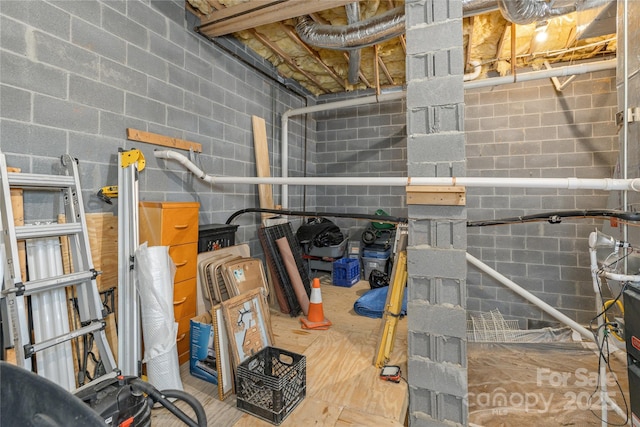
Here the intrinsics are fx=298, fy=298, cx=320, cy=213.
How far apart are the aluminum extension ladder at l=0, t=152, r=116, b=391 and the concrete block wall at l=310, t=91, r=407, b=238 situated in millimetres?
3436

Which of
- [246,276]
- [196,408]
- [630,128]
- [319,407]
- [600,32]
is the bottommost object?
[319,407]

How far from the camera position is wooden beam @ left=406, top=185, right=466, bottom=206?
1.69 metres

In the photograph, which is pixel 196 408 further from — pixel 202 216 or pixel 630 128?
pixel 630 128

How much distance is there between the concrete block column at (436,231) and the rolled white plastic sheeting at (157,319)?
4.75ft

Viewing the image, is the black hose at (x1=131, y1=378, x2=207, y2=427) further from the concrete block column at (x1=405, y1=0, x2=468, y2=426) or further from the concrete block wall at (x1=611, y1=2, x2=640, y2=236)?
the concrete block wall at (x1=611, y1=2, x2=640, y2=236)

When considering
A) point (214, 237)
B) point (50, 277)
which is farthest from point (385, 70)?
point (50, 277)

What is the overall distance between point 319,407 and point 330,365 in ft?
1.39

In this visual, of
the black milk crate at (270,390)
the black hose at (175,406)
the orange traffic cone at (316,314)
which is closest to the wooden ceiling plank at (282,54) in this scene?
the orange traffic cone at (316,314)

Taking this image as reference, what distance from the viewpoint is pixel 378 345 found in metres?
2.11

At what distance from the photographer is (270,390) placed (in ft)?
5.18

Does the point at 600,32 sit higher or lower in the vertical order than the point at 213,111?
higher

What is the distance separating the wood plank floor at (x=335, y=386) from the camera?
1.61m

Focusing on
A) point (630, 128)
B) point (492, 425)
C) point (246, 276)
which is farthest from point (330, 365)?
point (630, 128)

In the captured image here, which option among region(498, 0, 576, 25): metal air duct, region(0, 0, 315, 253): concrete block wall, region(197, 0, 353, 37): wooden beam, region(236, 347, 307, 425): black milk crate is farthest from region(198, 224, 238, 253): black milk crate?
region(498, 0, 576, 25): metal air duct
